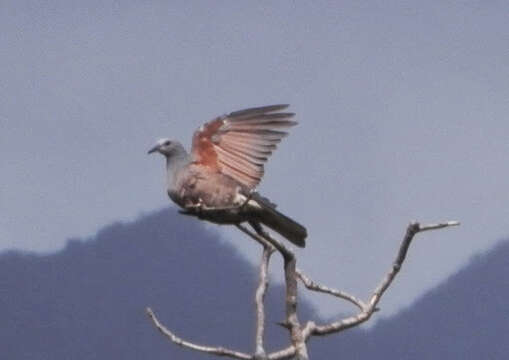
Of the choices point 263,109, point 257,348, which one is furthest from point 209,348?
point 263,109

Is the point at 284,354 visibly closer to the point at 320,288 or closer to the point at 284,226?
the point at 320,288

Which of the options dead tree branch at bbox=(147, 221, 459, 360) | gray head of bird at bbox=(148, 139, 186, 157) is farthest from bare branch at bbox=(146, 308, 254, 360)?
gray head of bird at bbox=(148, 139, 186, 157)

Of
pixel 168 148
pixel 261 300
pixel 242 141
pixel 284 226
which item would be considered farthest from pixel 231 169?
pixel 261 300

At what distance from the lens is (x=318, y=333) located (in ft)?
18.3

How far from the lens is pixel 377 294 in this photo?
5688 millimetres

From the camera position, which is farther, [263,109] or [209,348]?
[263,109]

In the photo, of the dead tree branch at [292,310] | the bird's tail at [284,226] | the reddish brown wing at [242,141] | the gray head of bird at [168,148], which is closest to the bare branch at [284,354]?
the dead tree branch at [292,310]

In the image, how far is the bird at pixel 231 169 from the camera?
6.23m

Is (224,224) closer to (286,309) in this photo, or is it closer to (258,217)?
(258,217)

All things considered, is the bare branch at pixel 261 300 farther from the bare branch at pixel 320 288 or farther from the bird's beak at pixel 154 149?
the bird's beak at pixel 154 149

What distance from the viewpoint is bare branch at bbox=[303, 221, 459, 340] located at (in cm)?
526

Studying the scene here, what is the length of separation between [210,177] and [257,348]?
1.54m

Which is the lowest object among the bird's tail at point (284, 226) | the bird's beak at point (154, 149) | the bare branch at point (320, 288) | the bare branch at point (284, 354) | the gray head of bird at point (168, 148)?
the bare branch at point (284, 354)

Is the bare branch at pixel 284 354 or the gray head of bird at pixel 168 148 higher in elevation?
the gray head of bird at pixel 168 148
